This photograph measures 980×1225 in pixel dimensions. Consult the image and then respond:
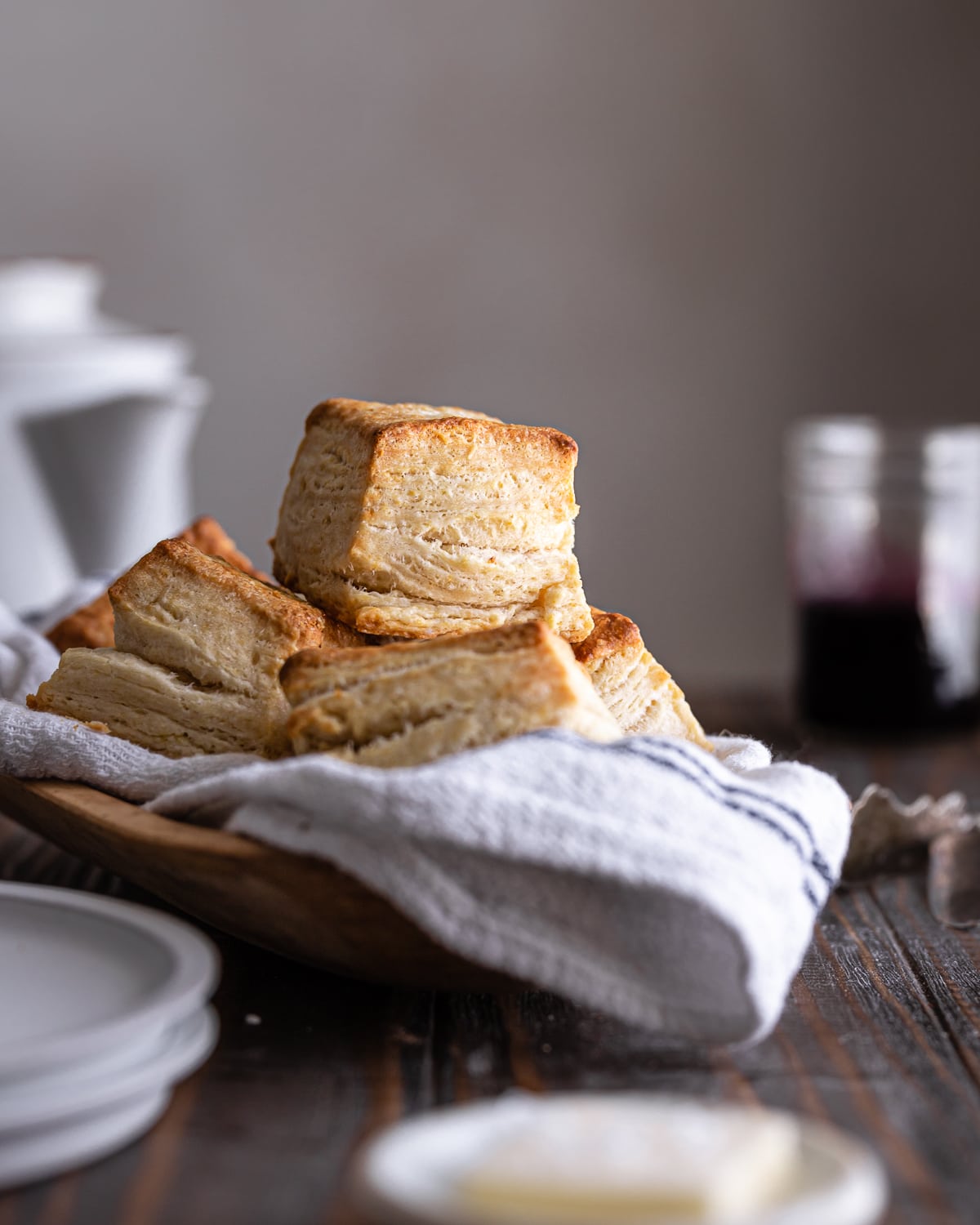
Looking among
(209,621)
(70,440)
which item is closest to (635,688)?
(209,621)

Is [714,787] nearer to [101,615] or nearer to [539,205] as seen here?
[101,615]

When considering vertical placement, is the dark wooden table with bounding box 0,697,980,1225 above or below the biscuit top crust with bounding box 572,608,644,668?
below

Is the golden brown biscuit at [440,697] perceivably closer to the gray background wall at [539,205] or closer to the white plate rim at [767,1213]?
the white plate rim at [767,1213]

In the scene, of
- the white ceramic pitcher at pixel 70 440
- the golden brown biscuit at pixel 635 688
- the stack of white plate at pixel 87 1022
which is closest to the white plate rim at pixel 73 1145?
the stack of white plate at pixel 87 1022

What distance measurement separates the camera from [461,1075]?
62 cm

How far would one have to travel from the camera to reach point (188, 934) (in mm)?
600

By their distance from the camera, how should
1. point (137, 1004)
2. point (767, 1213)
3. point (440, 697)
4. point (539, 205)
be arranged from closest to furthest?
point (767, 1213) < point (137, 1004) < point (440, 697) < point (539, 205)

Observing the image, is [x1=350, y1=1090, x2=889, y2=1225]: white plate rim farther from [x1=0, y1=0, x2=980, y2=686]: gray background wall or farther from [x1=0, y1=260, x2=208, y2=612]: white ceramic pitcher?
[x1=0, y1=0, x2=980, y2=686]: gray background wall

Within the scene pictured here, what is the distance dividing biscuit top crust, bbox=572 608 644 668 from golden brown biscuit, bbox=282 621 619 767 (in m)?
0.09

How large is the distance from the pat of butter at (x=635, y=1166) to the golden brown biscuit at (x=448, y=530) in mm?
354

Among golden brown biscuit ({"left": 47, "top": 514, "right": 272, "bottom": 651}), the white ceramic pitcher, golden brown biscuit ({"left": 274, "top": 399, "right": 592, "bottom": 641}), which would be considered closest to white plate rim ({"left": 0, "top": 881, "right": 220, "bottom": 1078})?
golden brown biscuit ({"left": 274, "top": 399, "right": 592, "bottom": 641})

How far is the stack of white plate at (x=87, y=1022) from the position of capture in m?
0.50

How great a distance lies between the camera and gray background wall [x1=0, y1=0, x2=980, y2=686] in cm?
255

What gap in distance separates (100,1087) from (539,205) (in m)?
2.29
